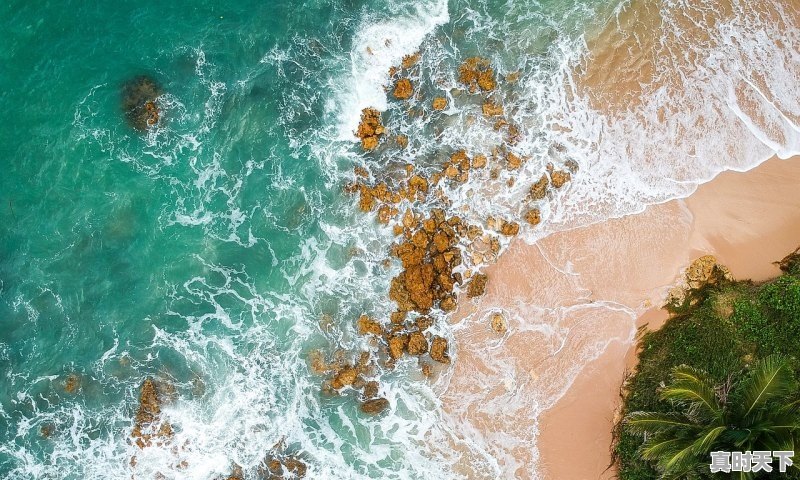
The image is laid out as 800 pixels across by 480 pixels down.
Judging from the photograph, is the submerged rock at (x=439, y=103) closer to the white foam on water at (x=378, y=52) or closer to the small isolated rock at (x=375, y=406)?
the white foam on water at (x=378, y=52)

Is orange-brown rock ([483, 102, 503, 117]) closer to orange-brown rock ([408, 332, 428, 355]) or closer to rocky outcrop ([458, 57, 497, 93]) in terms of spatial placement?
rocky outcrop ([458, 57, 497, 93])

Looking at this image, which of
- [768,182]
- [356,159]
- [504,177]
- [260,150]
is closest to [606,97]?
[504,177]

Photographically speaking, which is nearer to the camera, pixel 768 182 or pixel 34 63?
pixel 768 182

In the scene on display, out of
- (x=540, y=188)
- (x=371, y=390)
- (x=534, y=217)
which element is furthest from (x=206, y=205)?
(x=540, y=188)

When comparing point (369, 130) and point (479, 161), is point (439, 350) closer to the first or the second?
point (479, 161)

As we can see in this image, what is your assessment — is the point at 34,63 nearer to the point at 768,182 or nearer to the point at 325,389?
the point at 325,389

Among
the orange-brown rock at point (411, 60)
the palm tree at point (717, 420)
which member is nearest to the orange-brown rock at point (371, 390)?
the palm tree at point (717, 420)

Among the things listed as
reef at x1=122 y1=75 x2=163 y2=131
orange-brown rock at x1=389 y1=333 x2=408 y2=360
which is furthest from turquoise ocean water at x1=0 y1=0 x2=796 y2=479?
orange-brown rock at x1=389 y1=333 x2=408 y2=360

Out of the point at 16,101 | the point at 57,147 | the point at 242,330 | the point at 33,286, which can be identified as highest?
the point at 16,101
